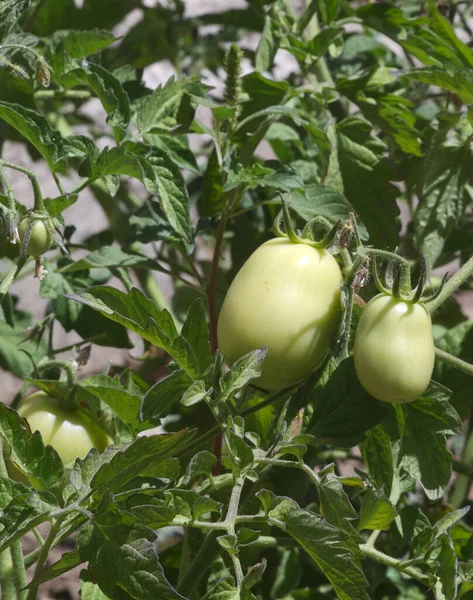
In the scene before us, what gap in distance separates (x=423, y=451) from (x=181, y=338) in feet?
0.92

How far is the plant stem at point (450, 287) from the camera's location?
0.72 m

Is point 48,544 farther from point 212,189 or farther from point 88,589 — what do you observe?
point 212,189

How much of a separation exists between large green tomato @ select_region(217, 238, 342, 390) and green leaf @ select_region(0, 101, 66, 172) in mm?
203

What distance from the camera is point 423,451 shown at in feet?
2.49

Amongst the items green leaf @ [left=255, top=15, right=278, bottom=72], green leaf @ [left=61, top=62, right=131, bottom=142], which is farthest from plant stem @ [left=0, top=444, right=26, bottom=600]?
green leaf @ [left=255, top=15, right=278, bottom=72]

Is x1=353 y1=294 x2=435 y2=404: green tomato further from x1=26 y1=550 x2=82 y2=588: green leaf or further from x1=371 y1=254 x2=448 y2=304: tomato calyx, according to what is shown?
x1=26 y1=550 x2=82 y2=588: green leaf

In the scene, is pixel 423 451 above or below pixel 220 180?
below

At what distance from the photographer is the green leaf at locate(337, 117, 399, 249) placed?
3.18ft

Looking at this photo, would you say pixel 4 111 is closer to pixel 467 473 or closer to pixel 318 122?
pixel 318 122

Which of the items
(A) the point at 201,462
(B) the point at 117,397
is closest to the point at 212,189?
(B) the point at 117,397

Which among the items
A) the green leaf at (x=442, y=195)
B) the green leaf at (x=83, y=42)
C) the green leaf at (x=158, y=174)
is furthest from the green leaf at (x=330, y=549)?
the green leaf at (x=83, y=42)

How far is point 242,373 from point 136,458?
0.10m

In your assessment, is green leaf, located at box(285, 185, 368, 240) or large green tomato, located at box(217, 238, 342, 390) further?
green leaf, located at box(285, 185, 368, 240)

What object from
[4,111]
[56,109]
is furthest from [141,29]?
[4,111]
